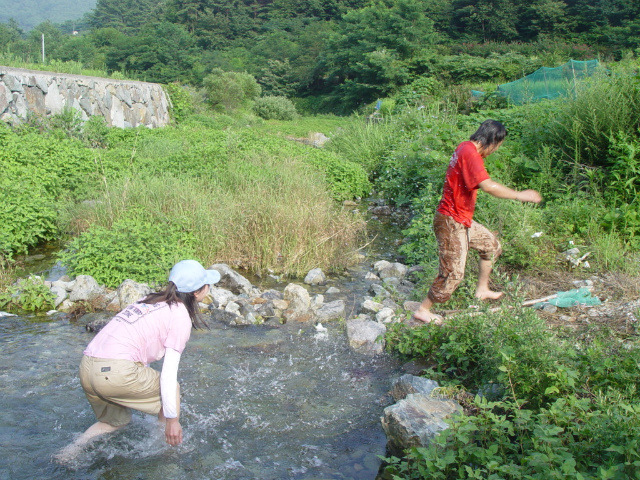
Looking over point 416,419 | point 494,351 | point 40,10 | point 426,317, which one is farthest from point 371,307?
point 40,10

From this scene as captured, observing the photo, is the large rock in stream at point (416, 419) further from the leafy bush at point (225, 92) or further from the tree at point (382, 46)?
the tree at point (382, 46)

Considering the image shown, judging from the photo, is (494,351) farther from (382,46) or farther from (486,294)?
(382,46)

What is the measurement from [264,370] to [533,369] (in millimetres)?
2396

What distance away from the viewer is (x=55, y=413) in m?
4.16

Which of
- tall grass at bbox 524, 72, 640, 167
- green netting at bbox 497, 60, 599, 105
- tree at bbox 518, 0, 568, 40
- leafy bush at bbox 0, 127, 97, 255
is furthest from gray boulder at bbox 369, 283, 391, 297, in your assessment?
tree at bbox 518, 0, 568, 40

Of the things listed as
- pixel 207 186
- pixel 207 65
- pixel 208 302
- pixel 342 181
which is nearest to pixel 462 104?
pixel 342 181

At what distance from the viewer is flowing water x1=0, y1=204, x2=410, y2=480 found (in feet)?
11.9

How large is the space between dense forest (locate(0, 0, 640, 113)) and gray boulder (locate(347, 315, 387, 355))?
54.3ft

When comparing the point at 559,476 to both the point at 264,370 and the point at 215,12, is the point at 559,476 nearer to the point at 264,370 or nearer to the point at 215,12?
the point at 264,370

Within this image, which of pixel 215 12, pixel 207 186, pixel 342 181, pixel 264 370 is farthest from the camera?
pixel 215 12

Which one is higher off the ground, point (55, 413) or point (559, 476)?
point (559, 476)

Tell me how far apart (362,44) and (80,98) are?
954 inches

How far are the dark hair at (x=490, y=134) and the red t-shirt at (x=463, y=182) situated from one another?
9 centimetres

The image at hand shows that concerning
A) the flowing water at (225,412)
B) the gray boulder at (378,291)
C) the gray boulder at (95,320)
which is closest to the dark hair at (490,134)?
the flowing water at (225,412)
